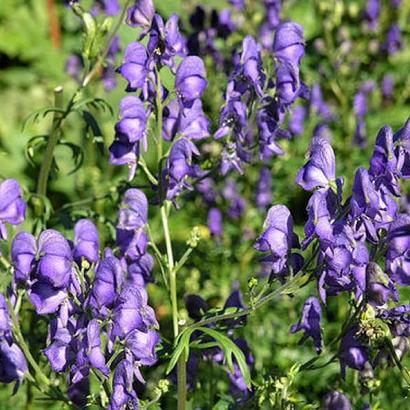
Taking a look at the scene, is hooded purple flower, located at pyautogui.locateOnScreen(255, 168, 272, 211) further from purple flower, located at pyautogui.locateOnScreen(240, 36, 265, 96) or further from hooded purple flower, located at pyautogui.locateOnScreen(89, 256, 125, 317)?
hooded purple flower, located at pyautogui.locateOnScreen(89, 256, 125, 317)

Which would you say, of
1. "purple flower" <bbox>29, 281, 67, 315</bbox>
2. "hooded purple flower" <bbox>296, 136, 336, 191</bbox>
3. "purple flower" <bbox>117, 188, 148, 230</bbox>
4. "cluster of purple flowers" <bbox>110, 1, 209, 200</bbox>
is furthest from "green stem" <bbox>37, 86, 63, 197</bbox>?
"hooded purple flower" <bbox>296, 136, 336, 191</bbox>

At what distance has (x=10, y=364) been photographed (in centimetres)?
252

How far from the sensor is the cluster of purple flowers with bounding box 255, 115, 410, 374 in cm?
210

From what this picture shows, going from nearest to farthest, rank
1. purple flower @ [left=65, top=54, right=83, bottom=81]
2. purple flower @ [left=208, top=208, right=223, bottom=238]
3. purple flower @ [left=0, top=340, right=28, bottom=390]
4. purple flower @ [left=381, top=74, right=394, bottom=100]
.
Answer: purple flower @ [left=0, top=340, right=28, bottom=390]
purple flower @ [left=208, top=208, right=223, bottom=238]
purple flower @ [left=65, top=54, right=83, bottom=81]
purple flower @ [left=381, top=74, right=394, bottom=100]

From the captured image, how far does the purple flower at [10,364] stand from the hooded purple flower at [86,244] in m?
0.32

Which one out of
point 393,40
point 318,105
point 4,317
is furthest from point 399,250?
point 393,40

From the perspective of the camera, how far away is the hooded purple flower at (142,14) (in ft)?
9.14

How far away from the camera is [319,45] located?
6121 mm

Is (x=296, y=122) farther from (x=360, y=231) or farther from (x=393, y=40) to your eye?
(x=360, y=231)

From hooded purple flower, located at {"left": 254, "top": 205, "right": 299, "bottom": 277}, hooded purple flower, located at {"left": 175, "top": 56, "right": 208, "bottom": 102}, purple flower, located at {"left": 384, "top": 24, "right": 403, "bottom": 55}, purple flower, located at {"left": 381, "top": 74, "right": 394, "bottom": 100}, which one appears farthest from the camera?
purple flower, located at {"left": 381, "top": 74, "right": 394, "bottom": 100}

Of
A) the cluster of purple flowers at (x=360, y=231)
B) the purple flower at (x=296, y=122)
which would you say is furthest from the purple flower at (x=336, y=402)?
the purple flower at (x=296, y=122)

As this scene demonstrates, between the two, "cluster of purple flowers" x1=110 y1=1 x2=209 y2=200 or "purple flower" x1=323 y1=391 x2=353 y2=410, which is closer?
"purple flower" x1=323 y1=391 x2=353 y2=410

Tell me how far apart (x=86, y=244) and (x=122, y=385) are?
0.48 metres

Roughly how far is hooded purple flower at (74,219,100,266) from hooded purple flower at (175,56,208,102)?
0.52m
